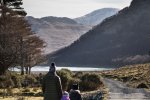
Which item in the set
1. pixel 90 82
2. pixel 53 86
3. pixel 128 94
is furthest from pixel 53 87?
pixel 90 82

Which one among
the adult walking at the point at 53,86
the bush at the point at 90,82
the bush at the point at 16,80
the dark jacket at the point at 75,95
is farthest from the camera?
the bush at the point at 16,80

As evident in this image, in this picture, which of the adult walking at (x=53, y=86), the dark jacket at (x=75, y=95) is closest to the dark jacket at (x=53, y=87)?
the adult walking at (x=53, y=86)

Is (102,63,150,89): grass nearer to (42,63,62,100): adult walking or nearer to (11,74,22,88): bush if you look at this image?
(11,74,22,88): bush

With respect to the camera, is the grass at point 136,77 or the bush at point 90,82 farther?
the grass at point 136,77

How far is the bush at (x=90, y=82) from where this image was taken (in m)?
60.1

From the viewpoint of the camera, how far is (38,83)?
2660 inches

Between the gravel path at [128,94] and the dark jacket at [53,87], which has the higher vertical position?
the dark jacket at [53,87]

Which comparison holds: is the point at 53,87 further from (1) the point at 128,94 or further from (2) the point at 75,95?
(1) the point at 128,94

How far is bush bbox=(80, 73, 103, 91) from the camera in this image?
60.1 metres

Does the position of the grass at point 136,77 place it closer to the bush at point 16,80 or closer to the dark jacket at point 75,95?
the bush at point 16,80

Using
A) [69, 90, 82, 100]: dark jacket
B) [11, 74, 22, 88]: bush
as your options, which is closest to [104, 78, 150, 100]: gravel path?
[11, 74, 22, 88]: bush

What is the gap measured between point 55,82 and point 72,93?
4.42 feet

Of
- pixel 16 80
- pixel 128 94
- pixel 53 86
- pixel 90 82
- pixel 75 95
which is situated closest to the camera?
pixel 53 86

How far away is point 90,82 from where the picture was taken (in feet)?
202
